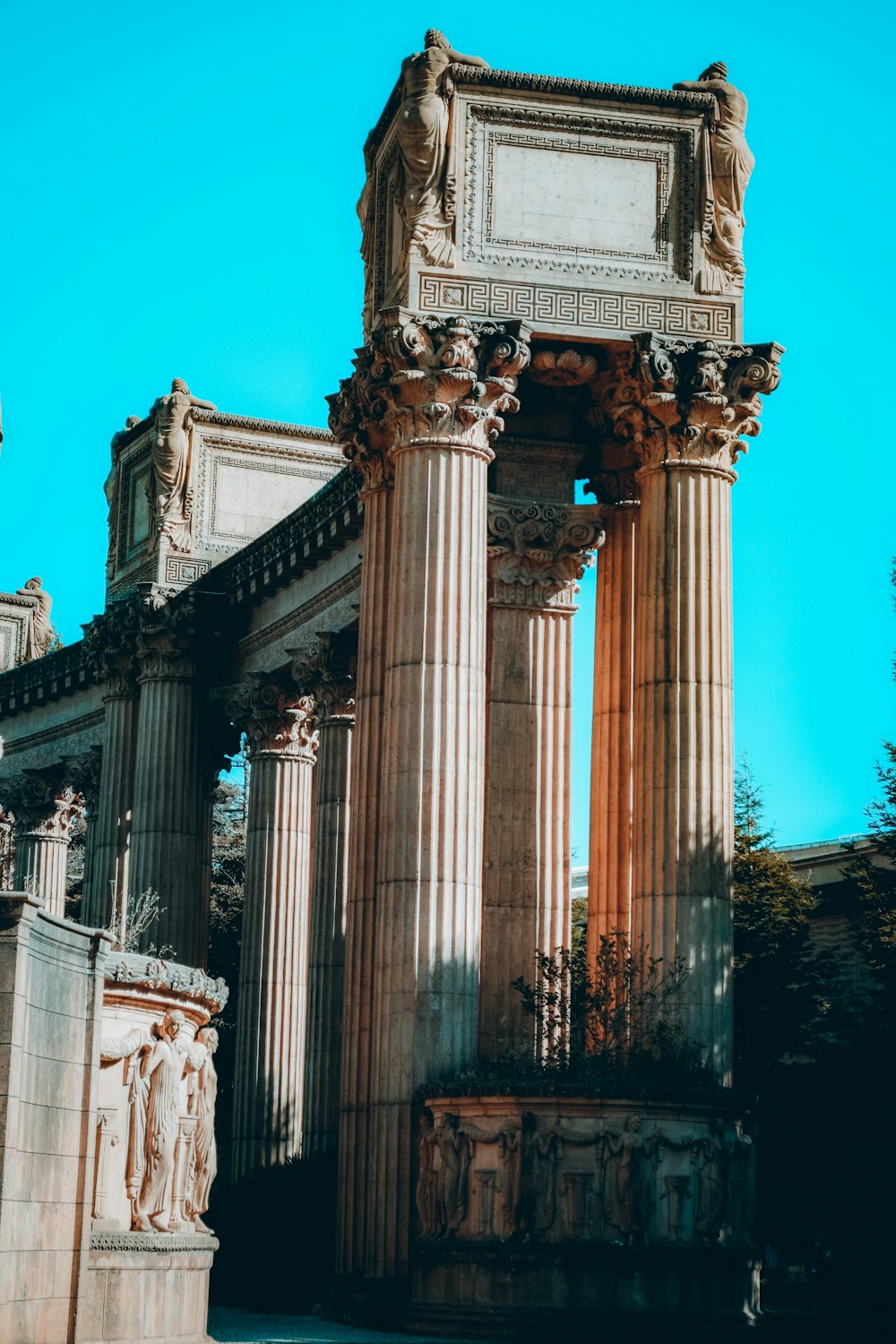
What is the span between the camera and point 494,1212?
3266 centimetres

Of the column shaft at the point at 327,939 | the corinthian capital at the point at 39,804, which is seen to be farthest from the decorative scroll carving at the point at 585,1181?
the corinthian capital at the point at 39,804

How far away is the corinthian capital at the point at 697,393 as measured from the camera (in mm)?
37375

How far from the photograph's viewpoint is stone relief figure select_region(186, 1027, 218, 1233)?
26.4 meters

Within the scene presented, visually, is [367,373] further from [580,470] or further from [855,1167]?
[855,1167]

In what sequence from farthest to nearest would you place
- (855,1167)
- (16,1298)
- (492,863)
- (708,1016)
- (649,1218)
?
(855,1167) < (492,863) < (708,1016) < (649,1218) < (16,1298)

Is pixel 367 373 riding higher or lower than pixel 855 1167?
higher

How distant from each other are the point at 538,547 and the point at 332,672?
393 inches

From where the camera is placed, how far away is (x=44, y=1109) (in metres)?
21.9

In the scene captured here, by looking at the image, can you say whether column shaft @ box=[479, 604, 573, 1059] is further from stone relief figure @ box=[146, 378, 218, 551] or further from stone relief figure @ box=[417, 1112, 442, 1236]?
stone relief figure @ box=[146, 378, 218, 551]

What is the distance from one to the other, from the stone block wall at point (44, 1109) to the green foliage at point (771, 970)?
34.4 metres

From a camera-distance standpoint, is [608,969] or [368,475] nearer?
[608,969]

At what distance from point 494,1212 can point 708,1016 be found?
4.81 meters

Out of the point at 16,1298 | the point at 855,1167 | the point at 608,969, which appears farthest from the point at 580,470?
the point at 16,1298

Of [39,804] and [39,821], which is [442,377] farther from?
[39,821]
